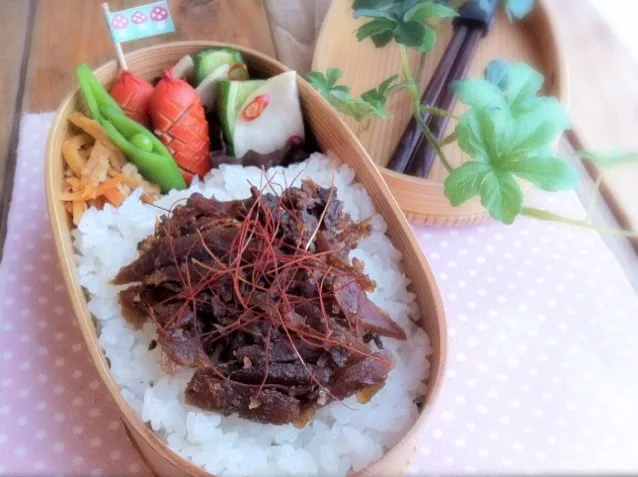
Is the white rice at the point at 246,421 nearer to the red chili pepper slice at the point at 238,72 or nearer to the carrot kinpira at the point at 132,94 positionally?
the carrot kinpira at the point at 132,94

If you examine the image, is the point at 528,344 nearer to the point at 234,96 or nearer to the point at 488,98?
the point at 488,98

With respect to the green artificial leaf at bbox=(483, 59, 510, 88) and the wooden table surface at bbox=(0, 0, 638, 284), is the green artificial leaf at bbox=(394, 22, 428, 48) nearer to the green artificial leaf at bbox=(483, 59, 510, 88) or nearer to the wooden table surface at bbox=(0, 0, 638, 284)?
the green artificial leaf at bbox=(483, 59, 510, 88)

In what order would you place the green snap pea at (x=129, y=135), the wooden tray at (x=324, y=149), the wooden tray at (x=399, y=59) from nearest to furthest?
the wooden tray at (x=324, y=149), the green snap pea at (x=129, y=135), the wooden tray at (x=399, y=59)

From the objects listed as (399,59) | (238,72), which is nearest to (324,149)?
(238,72)

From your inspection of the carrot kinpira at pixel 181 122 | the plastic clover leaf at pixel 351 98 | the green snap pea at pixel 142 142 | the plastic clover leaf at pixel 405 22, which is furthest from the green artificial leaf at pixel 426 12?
the green snap pea at pixel 142 142

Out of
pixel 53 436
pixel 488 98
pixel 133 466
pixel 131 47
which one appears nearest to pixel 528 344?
pixel 488 98

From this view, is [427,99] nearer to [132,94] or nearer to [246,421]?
[132,94]
